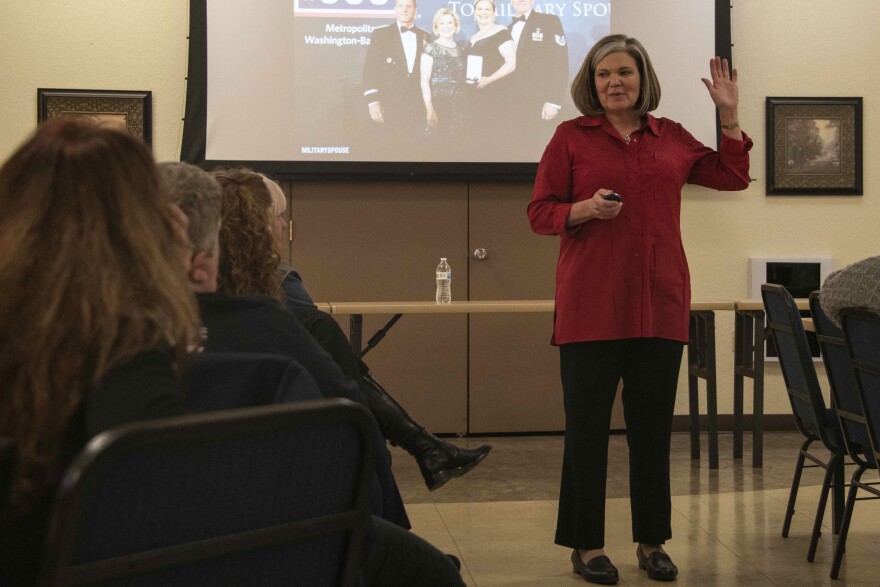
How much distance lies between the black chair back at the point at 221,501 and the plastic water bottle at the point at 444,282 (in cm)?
391

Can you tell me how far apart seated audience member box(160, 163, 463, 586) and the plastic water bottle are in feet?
11.4

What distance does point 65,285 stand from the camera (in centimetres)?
99

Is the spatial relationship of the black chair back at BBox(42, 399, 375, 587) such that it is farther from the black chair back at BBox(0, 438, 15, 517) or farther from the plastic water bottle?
the plastic water bottle

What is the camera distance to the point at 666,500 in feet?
9.36

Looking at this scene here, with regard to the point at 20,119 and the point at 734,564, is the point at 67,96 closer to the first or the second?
the point at 20,119

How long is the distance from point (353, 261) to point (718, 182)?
2.86 meters

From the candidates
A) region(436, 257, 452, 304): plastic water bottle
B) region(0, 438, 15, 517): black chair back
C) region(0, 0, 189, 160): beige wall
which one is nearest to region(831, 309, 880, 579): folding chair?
region(0, 438, 15, 517): black chair back

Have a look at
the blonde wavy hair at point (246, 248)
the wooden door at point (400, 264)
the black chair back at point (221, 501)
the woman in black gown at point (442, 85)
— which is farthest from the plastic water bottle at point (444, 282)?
the black chair back at point (221, 501)

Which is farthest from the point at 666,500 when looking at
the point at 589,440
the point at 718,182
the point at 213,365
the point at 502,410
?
the point at 502,410

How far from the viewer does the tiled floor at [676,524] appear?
9.73 feet

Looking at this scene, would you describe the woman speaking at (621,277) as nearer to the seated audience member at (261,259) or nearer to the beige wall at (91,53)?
the seated audience member at (261,259)

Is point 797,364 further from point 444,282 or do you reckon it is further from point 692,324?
point 444,282

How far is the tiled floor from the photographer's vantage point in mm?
2965

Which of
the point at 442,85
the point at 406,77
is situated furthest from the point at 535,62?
the point at 406,77
